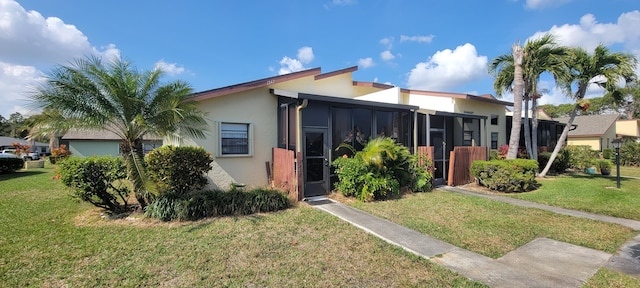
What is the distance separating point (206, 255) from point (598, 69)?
16.5 metres

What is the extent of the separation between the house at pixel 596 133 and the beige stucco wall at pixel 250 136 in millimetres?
34071

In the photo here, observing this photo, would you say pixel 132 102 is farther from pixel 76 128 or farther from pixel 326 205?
pixel 326 205

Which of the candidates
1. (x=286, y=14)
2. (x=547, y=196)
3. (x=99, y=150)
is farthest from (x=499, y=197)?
(x=99, y=150)

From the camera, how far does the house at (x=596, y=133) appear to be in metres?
29.1

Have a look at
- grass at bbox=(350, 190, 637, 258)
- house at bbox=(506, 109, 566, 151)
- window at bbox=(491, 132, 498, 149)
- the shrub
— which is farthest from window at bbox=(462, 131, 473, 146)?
the shrub

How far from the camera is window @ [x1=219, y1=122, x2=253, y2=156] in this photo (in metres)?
9.22

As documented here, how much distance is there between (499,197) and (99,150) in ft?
101

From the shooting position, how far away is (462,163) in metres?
12.0

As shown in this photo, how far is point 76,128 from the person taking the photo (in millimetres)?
6469

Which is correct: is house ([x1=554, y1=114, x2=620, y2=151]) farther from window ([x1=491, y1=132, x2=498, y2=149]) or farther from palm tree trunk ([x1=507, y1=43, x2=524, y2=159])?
palm tree trunk ([x1=507, y1=43, x2=524, y2=159])

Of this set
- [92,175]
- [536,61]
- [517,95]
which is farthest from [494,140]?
[92,175]

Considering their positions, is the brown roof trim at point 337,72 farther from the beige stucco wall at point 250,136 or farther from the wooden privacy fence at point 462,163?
the wooden privacy fence at point 462,163

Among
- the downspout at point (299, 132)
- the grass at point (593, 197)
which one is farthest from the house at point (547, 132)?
the downspout at point (299, 132)

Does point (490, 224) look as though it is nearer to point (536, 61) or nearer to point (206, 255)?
point (206, 255)
